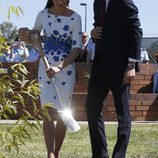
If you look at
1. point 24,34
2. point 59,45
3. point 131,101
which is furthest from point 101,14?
point 131,101

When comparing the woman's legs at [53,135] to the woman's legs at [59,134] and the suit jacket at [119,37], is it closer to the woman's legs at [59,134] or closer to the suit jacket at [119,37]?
the woman's legs at [59,134]

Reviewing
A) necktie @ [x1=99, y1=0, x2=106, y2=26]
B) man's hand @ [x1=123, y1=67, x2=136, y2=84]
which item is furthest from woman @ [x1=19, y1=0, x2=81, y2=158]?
man's hand @ [x1=123, y1=67, x2=136, y2=84]

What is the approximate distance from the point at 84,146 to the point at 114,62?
2.37m

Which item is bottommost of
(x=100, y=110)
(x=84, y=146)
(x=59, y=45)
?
(x=84, y=146)

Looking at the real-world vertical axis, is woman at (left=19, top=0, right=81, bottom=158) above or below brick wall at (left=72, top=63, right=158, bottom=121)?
above

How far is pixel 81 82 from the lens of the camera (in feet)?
41.2

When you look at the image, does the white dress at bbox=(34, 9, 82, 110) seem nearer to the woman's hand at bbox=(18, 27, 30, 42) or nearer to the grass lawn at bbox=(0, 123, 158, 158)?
the woman's hand at bbox=(18, 27, 30, 42)

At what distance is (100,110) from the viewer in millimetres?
5320

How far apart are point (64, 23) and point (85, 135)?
3293 mm

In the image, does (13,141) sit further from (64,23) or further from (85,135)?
(85,135)

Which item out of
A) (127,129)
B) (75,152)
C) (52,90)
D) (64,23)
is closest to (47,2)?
(64,23)

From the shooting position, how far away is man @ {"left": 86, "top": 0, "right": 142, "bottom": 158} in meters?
5.07

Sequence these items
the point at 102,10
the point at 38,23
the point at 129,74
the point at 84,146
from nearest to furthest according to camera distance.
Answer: the point at 129,74 < the point at 102,10 < the point at 38,23 < the point at 84,146

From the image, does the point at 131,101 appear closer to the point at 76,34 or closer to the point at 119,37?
the point at 76,34
